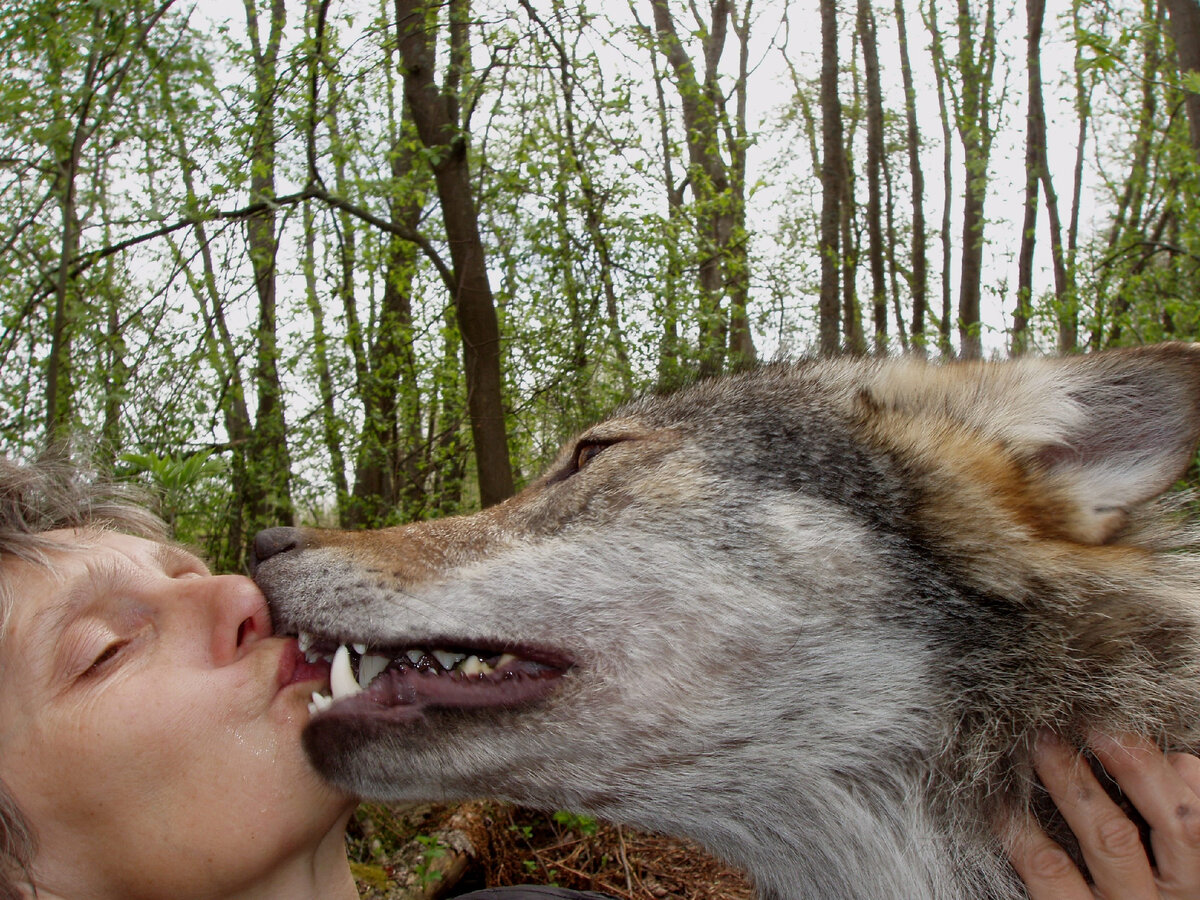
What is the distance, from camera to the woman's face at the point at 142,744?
1756 millimetres

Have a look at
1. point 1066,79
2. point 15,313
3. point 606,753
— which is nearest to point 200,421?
point 15,313

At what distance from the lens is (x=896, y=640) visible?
2.14m

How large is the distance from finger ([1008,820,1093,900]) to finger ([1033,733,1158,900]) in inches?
1.6

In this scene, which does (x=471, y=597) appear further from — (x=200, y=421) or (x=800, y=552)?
(x=200, y=421)

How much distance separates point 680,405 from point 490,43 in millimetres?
4822

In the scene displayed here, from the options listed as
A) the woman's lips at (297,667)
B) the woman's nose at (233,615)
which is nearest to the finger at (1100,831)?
the woman's lips at (297,667)

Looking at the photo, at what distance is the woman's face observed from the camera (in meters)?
1.76

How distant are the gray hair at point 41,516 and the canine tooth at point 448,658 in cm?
91

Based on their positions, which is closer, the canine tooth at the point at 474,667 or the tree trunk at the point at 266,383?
the canine tooth at the point at 474,667

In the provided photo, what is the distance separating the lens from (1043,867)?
6.25 ft

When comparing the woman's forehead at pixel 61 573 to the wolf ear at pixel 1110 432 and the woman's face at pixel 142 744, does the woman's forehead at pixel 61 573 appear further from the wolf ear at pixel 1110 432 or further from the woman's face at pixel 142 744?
the wolf ear at pixel 1110 432

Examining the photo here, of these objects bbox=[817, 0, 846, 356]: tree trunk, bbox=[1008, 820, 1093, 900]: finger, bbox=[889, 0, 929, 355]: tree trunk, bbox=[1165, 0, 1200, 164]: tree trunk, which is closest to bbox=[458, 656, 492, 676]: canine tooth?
bbox=[1008, 820, 1093, 900]: finger

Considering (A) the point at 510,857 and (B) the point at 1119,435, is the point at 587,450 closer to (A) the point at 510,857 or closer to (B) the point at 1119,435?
(B) the point at 1119,435

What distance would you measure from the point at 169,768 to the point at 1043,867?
6.21 ft
